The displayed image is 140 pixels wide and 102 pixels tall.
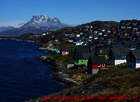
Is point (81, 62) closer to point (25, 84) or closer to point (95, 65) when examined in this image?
point (95, 65)

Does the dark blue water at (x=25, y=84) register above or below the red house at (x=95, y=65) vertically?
below

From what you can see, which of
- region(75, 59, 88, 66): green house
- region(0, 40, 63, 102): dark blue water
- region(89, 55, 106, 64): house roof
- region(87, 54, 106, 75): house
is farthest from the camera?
region(75, 59, 88, 66): green house

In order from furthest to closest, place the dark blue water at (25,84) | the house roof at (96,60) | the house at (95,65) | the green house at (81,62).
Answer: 1. the green house at (81,62)
2. the house roof at (96,60)
3. the house at (95,65)
4. the dark blue water at (25,84)

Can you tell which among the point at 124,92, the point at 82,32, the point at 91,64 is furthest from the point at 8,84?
the point at 82,32

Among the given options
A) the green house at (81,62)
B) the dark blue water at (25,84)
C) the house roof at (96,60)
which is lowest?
the dark blue water at (25,84)

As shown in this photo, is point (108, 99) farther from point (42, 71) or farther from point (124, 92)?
point (42, 71)

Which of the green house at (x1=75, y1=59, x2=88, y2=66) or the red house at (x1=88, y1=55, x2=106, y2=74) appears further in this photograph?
the green house at (x1=75, y1=59, x2=88, y2=66)

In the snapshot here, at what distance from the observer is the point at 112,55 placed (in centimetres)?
6488

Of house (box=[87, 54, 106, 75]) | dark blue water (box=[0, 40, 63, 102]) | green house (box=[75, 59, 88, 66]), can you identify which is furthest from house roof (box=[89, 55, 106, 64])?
green house (box=[75, 59, 88, 66])

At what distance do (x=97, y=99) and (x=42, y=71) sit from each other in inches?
1952

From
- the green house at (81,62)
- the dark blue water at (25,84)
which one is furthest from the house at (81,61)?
the dark blue water at (25,84)

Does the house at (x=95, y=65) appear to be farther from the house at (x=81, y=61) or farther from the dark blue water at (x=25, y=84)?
the house at (x=81, y=61)

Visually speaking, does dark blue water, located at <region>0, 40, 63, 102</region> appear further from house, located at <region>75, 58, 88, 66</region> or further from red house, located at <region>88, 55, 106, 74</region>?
red house, located at <region>88, 55, 106, 74</region>

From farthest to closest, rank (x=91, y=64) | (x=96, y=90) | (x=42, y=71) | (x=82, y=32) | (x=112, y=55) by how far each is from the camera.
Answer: (x=82, y=32) < (x=42, y=71) < (x=112, y=55) < (x=91, y=64) < (x=96, y=90)
